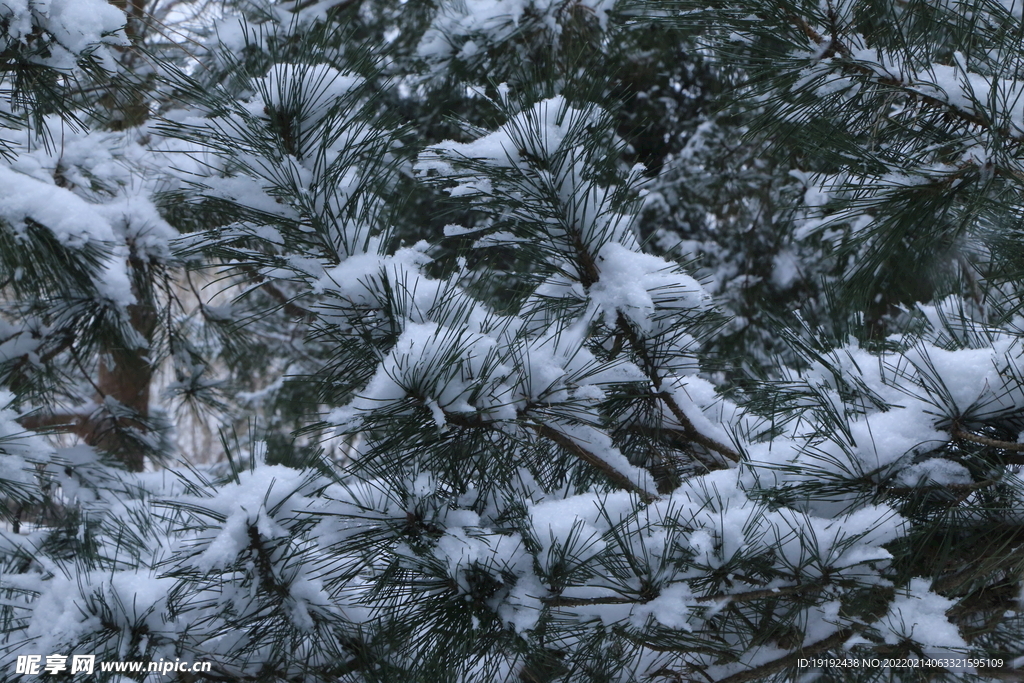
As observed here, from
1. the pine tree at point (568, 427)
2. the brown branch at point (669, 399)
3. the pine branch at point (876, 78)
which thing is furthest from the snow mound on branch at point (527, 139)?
the pine branch at point (876, 78)

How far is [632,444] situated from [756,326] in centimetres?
207

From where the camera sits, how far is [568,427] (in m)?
1.09

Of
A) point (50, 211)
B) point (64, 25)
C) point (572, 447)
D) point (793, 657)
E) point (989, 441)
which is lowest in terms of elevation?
point (793, 657)

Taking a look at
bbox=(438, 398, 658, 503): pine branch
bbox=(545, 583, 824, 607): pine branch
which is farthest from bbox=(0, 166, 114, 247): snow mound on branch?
bbox=(545, 583, 824, 607): pine branch

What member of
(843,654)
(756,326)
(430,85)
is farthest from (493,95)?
(756,326)

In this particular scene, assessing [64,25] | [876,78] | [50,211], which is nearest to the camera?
[64,25]

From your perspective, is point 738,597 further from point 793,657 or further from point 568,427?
point 568,427

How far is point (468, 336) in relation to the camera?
87 cm

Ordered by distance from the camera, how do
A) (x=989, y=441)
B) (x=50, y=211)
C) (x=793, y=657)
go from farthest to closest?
(x=50, y=211) → (x=793, y=657) → (x=989, y=441)

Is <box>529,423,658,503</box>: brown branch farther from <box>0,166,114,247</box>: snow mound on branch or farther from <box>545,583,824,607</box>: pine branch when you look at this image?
<box>0,166,114,247</box>: snow mound on branch
